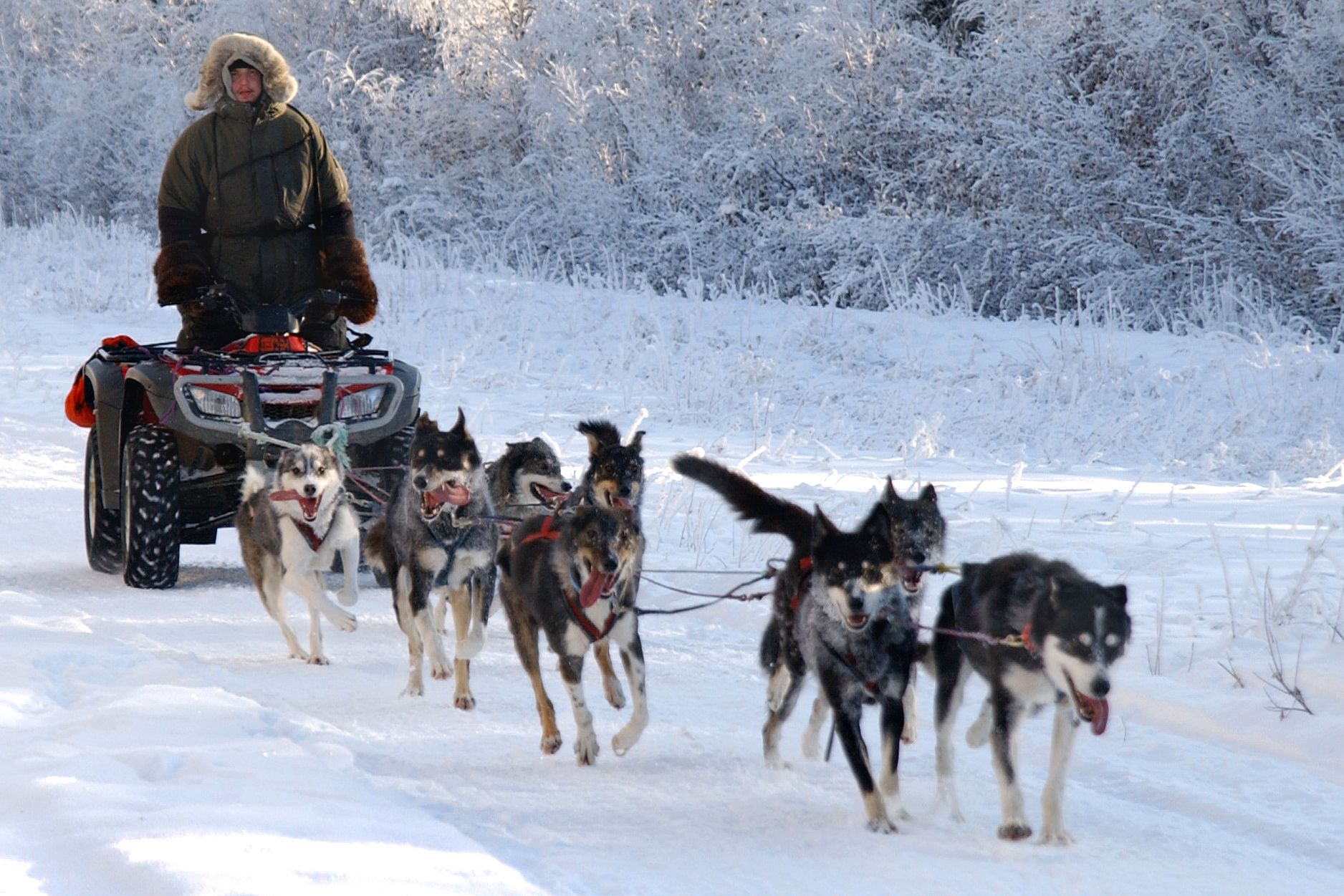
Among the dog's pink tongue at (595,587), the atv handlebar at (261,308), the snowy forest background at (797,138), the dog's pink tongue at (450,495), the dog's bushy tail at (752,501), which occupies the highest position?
the snowy forest background at (797,138)

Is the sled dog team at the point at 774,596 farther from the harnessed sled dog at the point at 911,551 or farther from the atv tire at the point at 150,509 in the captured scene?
the atv tire at the point at 150,509

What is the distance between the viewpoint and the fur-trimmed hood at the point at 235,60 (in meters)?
8.27

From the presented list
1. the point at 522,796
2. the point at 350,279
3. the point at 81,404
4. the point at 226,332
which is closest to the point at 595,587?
the point at 522,796

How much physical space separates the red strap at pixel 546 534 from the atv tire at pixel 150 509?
291 cm

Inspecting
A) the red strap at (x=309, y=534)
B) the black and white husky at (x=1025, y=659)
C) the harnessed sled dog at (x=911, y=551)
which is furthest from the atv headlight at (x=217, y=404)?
the black and white husky at (x=1025, y=659)

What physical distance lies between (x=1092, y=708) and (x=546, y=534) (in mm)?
2112

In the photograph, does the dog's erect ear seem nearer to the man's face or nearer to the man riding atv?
the man riding atv

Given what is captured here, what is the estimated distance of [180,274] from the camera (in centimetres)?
805

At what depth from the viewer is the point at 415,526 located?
20.2 feet

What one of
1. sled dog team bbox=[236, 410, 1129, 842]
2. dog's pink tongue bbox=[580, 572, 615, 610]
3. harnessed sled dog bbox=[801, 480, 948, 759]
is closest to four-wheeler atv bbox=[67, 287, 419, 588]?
sled dog team bbox=[236, 410, 1129, 842]

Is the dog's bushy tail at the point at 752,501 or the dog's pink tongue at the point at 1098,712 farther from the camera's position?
the dog's bushy tail at the point at 752,501

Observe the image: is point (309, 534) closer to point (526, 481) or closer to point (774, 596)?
point (526, 481)

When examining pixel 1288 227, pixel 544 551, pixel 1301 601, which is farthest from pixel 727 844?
pixel 1288 227

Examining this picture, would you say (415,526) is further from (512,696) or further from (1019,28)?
(1019,28)
